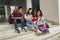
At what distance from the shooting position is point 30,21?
28.0ft

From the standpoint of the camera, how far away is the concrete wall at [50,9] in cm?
1120

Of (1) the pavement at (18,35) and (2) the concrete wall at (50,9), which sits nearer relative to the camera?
(1) the pavement at (18,35)

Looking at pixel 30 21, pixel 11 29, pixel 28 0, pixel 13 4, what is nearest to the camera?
pixel 11 29

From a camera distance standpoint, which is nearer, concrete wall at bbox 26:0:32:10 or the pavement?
the pavement

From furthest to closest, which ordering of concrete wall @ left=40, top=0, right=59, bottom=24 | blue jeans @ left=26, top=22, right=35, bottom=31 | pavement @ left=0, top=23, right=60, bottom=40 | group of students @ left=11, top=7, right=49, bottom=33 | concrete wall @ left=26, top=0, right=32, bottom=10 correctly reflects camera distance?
concrete wall @ left=26, top=0, right=32, bottom=10
concrete wall @ left=40, top=0, right=59, bottom=24
blue jeans @ left=26, top=22, right=35, bottom=31
group of students @ left=11, top=7, right=49, bottom=33
pavement @ left=0, top=23, right=60, bottom=40

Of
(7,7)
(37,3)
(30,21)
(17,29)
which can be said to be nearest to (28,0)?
(37,3)

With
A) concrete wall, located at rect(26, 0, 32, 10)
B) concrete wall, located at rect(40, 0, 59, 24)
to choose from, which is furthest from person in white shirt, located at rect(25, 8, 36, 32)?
concrete wall, located at rect(26, 0, 32, 10)

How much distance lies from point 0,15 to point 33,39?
15.4 feet

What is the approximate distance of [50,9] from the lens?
11.4m

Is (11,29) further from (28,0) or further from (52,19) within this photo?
(28,0)

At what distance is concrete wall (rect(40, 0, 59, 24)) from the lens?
11201 millimetres

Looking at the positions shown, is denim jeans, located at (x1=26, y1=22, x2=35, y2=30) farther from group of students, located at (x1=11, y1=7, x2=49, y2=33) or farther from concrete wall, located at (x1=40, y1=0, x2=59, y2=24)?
concrete wall, located at (x1=40, y1=0, x2=59, y2=24)

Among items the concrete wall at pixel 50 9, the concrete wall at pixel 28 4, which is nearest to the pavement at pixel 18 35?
the concrete wall at pixel 50 9

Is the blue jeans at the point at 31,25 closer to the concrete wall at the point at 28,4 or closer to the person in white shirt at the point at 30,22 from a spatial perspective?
the person in white shirt at the point at 30,22
